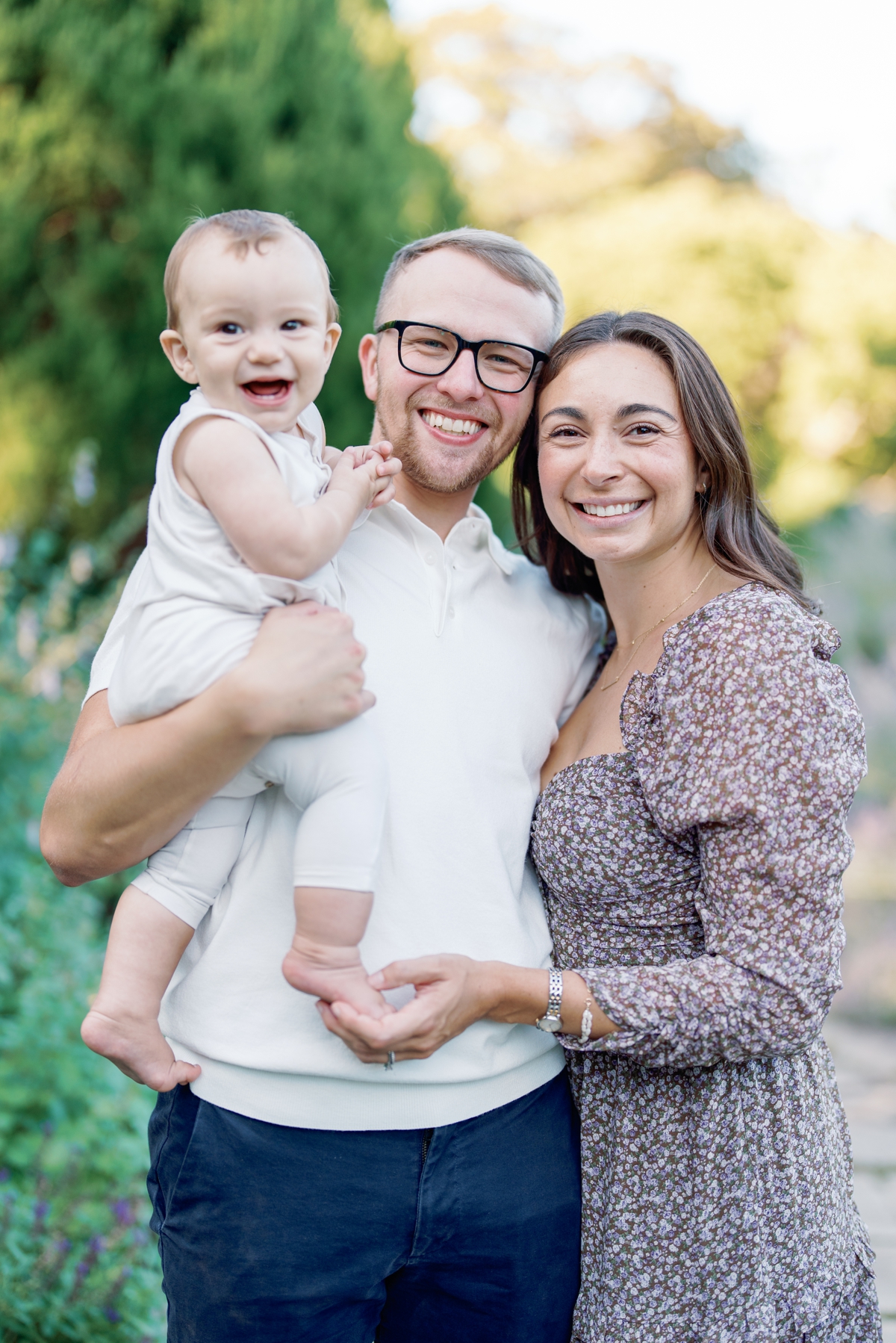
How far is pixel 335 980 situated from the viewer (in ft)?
4.80

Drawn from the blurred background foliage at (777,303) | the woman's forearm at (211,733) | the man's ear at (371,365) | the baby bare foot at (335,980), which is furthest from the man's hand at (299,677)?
the blurred background foliage at (777,303)

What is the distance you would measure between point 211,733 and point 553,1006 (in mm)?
648

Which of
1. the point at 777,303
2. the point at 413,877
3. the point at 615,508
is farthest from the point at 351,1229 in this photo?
the point at 777,303

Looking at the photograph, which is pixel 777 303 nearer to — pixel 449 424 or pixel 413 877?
pixel 449 424

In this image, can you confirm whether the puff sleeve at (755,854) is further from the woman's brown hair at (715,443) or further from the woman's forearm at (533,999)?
the woman's brown hair at (715,443)

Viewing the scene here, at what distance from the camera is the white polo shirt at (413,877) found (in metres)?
1.56

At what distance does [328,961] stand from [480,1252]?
22.1 inches

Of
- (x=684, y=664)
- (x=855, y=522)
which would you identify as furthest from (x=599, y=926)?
(x=855, y=522)

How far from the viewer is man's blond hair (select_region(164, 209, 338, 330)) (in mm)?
1542

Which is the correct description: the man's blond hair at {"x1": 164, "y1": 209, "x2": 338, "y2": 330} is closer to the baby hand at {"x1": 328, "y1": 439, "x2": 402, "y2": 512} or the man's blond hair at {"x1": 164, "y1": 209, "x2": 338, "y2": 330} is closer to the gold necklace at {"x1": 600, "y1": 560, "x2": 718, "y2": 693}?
the baby hand at {"x1": 328, "y1": 439, "x2": 402, "y2": 512}

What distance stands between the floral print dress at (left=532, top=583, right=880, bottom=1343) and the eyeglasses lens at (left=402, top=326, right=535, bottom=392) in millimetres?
593

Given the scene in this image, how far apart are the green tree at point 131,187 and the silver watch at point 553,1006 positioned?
9.89ft

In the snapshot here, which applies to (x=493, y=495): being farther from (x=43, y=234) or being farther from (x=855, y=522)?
(x=855, y=522)

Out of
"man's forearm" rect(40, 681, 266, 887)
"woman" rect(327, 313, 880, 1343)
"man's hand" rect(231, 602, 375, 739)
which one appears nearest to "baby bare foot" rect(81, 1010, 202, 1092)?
"man's forearm" rect(40, 681, 266, 887)
